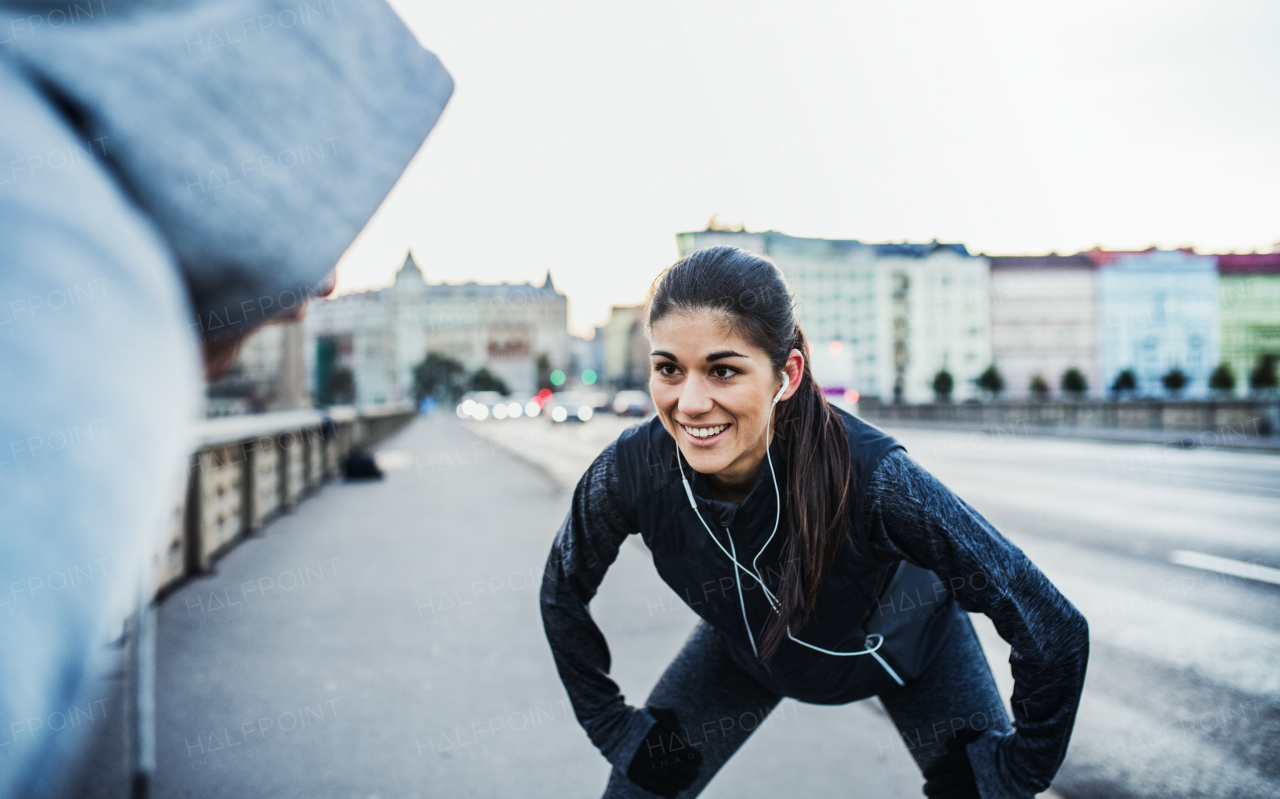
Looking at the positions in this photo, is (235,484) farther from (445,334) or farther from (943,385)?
(445,334)

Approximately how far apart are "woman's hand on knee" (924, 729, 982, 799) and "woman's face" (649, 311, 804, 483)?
0.88m

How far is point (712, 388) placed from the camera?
5.99ft

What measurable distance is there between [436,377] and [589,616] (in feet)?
333

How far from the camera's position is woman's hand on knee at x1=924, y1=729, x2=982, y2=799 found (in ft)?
6.00

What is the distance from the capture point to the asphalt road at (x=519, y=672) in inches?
123

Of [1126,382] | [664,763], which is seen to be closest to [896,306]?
[1126,382]

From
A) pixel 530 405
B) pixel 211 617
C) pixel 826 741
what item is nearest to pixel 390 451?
pixel 211 617

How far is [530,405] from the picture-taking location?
69.1 metres

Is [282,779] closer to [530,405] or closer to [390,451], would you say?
[390,451]

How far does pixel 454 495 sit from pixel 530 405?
5740 cm

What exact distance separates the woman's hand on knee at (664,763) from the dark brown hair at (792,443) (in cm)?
37

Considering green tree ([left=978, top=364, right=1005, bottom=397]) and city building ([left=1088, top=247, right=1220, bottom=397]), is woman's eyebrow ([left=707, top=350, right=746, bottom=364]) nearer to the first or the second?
green tree ([left=978, top=364, right=1005, bottom=397])

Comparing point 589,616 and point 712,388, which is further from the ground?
point 712,388

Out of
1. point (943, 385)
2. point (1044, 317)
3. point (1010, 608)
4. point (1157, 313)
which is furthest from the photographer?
point (1044, 317)
